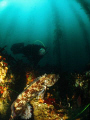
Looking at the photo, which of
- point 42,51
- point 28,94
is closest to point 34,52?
point 42,51

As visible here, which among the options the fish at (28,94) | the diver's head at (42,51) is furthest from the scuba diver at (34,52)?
the fish at (28,94)

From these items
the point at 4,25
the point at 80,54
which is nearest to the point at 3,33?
the point at 4,25

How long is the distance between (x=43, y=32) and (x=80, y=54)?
28.4 metres

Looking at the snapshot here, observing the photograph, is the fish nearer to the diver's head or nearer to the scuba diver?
the diver's head

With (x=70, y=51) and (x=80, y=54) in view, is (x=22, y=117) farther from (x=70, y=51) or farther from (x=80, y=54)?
(x=70, y=51)

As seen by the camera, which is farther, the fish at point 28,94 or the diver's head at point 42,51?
the diver's head at point 42,51

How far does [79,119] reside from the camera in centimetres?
256

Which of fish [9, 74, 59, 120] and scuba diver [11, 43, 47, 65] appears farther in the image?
scuba diver [11, 43, 47, 65]

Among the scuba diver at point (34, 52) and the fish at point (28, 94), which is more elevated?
the scuba diver at point (34, 52)

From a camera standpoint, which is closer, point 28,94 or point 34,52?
point 28,94

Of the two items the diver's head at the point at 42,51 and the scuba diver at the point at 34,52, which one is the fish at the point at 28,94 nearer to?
the diver's head at the point at 42,51

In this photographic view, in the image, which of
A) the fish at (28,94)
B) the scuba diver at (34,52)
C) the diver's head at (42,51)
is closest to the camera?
the fish at (28,94)

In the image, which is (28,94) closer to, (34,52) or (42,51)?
(42,51)

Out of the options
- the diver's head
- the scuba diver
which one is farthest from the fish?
the scuba diver
